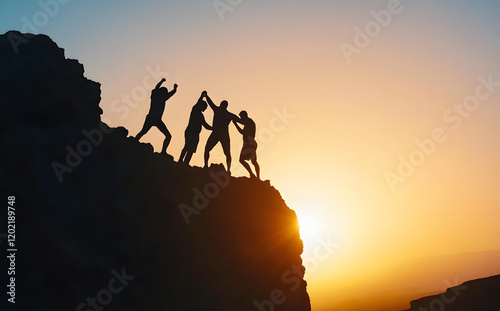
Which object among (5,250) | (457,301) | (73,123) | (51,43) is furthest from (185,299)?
(457,301)

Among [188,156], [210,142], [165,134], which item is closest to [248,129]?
[210,142]

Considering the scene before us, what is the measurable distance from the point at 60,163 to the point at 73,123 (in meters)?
1.78

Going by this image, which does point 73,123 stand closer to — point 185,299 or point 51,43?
point 51,43

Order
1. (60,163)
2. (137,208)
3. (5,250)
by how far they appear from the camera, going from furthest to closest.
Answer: (137,208), (60,163), (5,250)

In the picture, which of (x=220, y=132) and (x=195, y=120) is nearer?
(x=195, y=120)

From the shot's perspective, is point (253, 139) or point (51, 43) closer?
point (51, 43)

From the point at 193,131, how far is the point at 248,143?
7.57 feet

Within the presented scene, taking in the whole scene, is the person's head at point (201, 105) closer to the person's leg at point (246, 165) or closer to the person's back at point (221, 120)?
the person's back at point (221, 120)

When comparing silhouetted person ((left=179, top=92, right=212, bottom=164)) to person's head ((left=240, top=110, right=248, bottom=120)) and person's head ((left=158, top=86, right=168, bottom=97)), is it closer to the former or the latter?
person's head ((left=158, top=86, right=168, bottom=97))

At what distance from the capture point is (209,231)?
504 inches

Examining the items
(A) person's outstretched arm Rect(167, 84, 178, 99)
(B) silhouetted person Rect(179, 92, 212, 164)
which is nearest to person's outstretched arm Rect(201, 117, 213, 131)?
(B) silhouetted person Rect(179, 92, 212, 164)

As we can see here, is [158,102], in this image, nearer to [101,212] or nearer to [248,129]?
[248,129]

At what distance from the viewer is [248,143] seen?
15.5 metres

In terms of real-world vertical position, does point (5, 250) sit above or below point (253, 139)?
below
